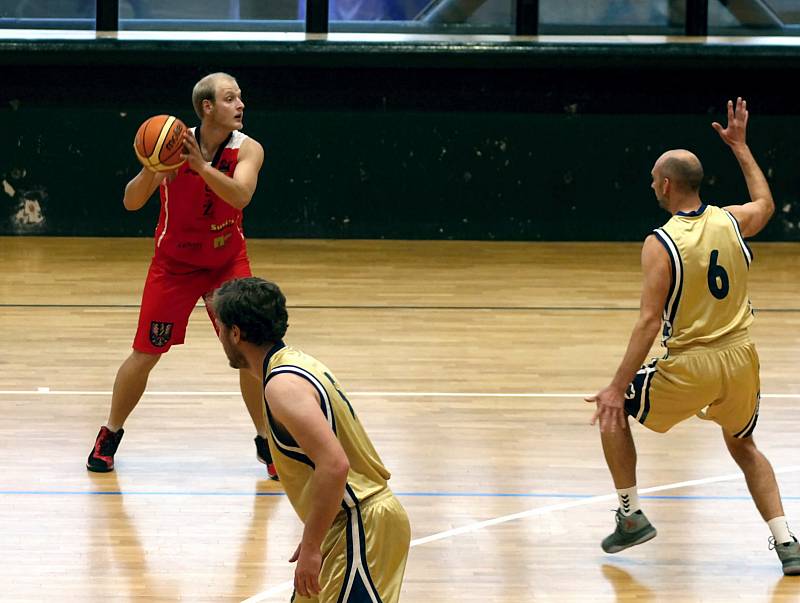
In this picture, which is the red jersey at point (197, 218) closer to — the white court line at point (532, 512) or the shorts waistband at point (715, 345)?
the white court line at point (532, 512)

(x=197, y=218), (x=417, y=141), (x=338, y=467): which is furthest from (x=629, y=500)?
(x=417, y=141)

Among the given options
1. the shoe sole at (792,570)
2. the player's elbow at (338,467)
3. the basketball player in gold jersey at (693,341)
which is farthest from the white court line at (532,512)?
the player's elbow at (338,467)

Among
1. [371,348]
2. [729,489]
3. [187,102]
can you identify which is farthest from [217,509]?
[187,102]

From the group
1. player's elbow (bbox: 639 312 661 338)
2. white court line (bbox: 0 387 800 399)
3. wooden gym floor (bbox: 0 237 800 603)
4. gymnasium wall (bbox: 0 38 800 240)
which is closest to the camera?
player's elbow (bbox: 639 312 661 338)

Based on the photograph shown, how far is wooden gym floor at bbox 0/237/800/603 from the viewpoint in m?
4.73

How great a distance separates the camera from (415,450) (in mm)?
6168

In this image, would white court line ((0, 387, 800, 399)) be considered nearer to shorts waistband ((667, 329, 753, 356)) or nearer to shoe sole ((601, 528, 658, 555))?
shoe sole ((601, 528, 658, 555))

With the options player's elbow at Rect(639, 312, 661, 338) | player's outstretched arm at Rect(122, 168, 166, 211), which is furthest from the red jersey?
player's elbow at Rect(639, 312, 661, 338)

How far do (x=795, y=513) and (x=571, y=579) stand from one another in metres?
1.19

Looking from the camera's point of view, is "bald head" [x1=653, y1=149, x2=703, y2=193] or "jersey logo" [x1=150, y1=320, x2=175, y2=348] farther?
"jersey logo" [x1=150, y1=320, x2=175, y2=348]

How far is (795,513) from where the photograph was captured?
537 cm

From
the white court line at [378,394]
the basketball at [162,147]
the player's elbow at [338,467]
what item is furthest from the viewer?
the white court line at [378,394]

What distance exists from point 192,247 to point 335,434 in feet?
8.84

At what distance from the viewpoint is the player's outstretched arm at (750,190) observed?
4812 mm
